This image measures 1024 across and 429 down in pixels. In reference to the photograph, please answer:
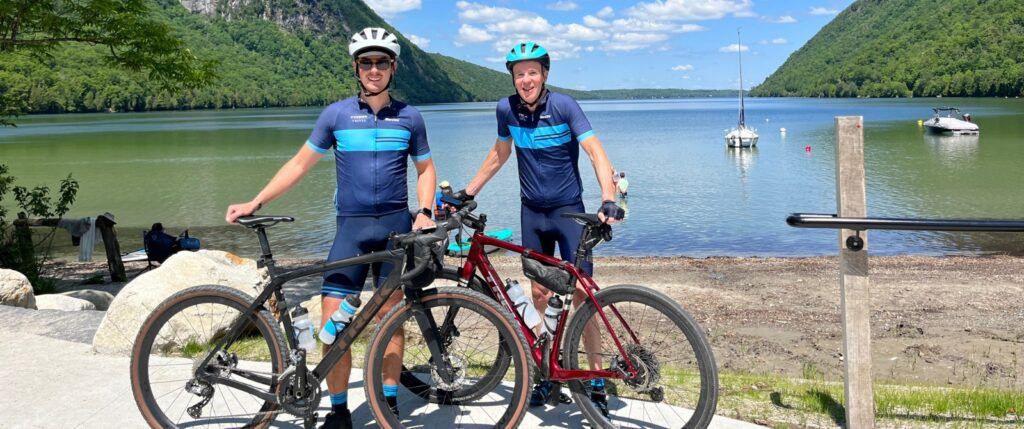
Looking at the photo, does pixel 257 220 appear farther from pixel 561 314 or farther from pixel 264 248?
pixel 561 314

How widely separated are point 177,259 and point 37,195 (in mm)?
7943

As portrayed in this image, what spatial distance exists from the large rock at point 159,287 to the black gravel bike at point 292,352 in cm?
26

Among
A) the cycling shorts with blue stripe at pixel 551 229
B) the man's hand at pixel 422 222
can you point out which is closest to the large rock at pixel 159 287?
the man's hand at pixel 422 222

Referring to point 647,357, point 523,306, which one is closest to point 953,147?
point 647,357

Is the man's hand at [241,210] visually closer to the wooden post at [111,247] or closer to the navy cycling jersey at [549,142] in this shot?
the navy cycling jersey at [549,142]

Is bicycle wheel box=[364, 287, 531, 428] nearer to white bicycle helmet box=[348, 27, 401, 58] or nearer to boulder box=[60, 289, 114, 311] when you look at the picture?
white bicycle helmet box=[348, 27, 401, 58]

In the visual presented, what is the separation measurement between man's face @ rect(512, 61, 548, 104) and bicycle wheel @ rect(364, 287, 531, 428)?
132cm

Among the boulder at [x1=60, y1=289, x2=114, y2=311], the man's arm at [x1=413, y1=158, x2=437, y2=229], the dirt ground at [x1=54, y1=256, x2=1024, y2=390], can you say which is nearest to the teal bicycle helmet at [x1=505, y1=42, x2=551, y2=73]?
the man's arm at [x1=413, y1=158, x2=437, y2=229]

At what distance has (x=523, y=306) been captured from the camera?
4.03 m

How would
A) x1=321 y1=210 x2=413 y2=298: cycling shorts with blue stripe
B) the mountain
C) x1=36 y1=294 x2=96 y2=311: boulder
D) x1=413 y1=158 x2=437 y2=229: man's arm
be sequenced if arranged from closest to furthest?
x1=321 y1=210 x2=413 y2=298: cycling shorts with blue stripe
x1=413 y1=158 x2=437 y2=229: man's arm
x1=36 y1=294 x2=96 y2=311: boulder
the mountain

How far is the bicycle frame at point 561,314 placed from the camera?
3941 mm

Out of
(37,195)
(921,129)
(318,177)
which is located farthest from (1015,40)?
(37,195)

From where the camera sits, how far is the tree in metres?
10.3

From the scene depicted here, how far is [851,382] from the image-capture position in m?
3.90
